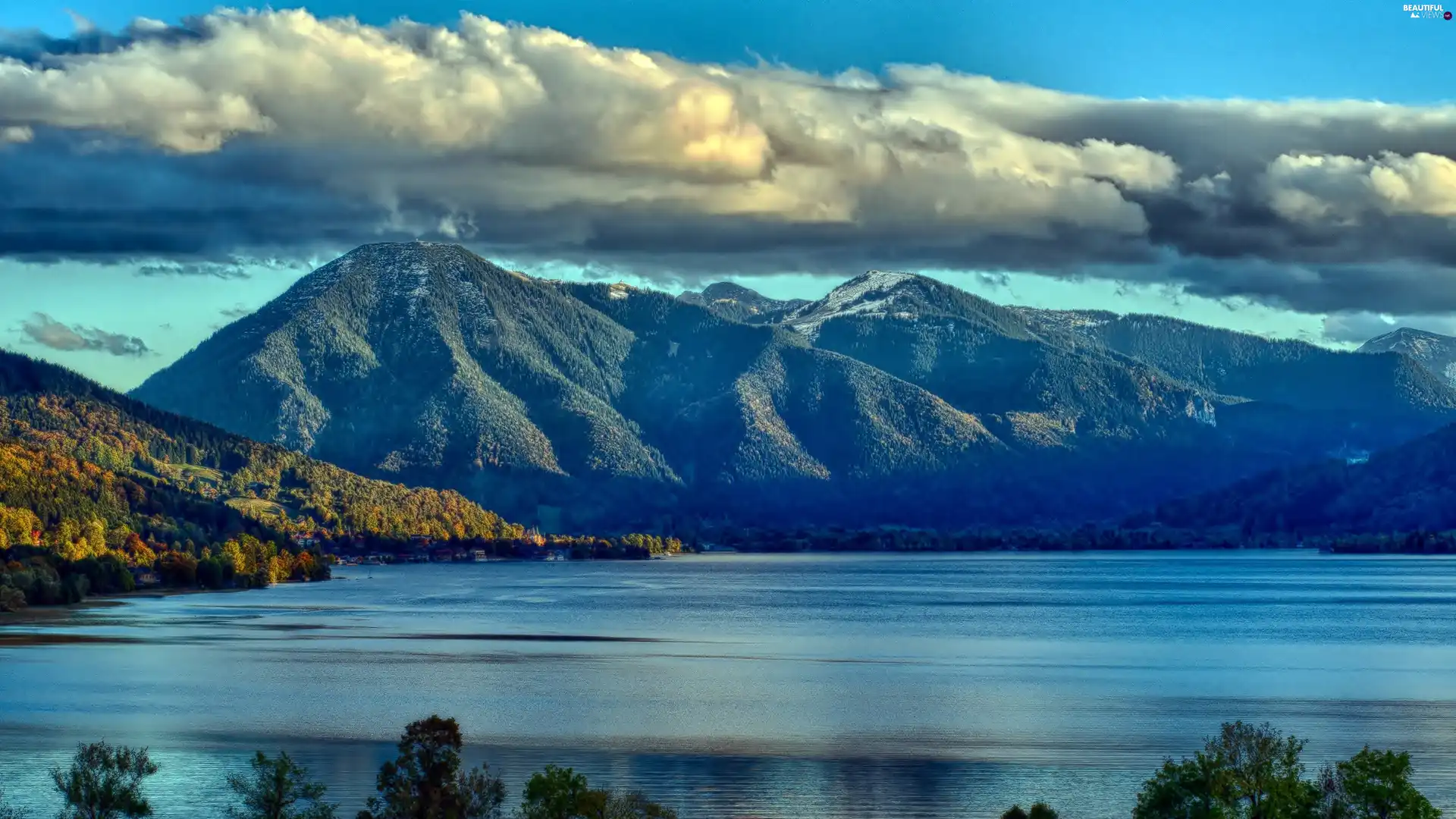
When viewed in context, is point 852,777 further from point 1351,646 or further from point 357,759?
point 1351,646

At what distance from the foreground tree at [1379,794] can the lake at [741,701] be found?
592 inches

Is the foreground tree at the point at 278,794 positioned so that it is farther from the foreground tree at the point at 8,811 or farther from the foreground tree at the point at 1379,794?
the foreground tree at the point at 1379,794

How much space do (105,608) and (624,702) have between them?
339ft

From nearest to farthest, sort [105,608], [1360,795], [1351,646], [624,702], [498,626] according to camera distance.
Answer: [1360,795] < [624,702] < [1351,646] < [498,626] < [105,608]

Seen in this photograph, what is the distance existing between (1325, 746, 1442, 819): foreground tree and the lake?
15.0 metres

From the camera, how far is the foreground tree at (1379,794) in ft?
187

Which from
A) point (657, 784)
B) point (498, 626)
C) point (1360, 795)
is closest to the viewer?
point (1360, 795)

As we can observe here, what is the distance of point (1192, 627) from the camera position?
184750 millimetres

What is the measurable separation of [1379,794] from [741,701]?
56.5 m

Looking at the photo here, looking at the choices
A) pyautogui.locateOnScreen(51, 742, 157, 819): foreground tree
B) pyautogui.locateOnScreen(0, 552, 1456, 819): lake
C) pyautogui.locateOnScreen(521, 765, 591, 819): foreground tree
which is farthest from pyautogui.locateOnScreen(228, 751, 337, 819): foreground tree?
pyautogui.locateOnScreen(0, 552, 1456, 819): lake

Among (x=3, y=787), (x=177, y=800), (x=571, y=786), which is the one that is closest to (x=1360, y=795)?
(x=571, y=786)

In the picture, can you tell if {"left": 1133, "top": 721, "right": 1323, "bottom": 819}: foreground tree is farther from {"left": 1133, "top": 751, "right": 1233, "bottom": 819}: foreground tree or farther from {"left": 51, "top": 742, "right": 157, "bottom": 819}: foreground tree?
{"left": 51, "top": 742, "right": 157, "bottom": 819}: foreground tree

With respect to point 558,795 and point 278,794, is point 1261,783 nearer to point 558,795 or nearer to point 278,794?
point 558,795

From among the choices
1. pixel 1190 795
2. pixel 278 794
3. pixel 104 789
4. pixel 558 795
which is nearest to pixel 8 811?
pixel 104 789
